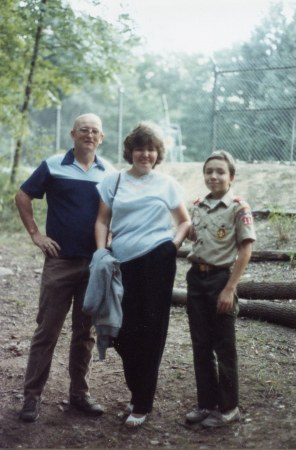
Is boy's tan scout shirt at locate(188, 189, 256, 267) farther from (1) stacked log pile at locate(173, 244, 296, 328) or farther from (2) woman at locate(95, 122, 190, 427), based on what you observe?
(1) stacked log pile at locate(173, 244, 296, 328)

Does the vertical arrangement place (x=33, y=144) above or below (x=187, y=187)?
above

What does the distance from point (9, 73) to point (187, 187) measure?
15.3 feet

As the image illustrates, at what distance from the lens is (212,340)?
333 cm

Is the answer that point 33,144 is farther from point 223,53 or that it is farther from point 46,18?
point 223,53

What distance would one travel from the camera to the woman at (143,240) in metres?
3.13

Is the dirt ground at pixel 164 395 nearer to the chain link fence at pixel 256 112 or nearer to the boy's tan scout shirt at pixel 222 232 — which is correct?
the boy's tan scout shirt at pixel 222 232

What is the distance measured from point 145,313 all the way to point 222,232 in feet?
2.36

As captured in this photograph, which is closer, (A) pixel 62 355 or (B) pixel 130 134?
(B) pixel 130 134

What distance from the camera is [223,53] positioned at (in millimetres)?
22750

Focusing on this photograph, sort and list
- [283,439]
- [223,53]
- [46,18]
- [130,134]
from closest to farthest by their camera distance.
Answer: [283,439]
[130,134]
[46,18]
[223,53]

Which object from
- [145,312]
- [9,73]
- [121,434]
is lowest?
[121,434]

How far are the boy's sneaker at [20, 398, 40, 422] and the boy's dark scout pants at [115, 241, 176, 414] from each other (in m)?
→ 0.70

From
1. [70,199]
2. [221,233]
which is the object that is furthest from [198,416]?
[70,199]

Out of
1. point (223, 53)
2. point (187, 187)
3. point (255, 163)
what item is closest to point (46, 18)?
point (187, 187)
